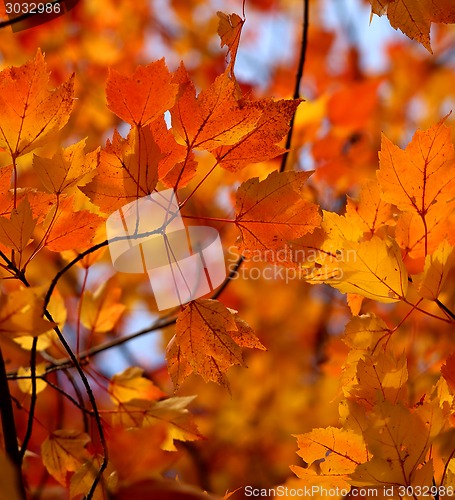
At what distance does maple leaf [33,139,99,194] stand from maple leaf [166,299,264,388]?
145 mm

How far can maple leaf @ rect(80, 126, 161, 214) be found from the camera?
1.57 ft

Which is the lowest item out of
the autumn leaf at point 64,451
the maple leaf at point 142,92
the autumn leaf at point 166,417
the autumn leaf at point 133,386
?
the autumn leaf at point 64,451

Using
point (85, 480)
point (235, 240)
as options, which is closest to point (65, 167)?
point (235, 240)

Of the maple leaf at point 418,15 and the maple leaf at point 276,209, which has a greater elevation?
the maple leaf at point 418,15

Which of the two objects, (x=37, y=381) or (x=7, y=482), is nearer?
(x=7, y=482)

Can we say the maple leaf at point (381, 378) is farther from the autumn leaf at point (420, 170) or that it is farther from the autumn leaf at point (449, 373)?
the autumn leaf at point (420, 170)

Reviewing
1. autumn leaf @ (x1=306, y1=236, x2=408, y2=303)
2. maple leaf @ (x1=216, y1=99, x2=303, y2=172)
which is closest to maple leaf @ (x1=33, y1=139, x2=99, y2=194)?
maple leaf @ (x1=216, y1=99, x2=303, y2=172)

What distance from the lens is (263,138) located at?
1.66ft

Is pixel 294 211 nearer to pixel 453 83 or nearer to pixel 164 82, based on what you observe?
pixel 164 82

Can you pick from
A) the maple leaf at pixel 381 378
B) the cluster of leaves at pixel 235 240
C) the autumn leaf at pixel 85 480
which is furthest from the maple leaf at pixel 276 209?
the autumn leaf at pixel 85 480

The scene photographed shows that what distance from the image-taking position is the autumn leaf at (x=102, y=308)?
77 centimetres

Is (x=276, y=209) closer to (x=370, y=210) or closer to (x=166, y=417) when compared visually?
(x=370, y=210)

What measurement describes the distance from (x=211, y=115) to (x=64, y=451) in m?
0.37

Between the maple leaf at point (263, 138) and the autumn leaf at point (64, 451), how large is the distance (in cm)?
31
